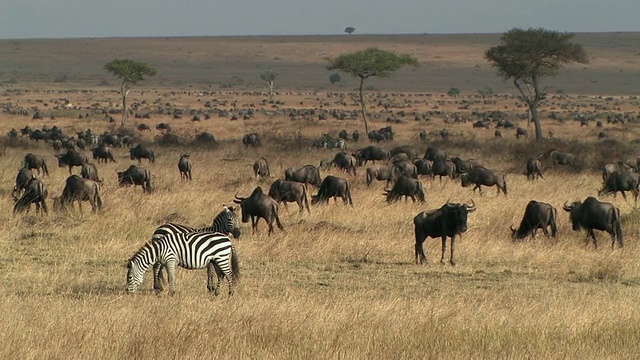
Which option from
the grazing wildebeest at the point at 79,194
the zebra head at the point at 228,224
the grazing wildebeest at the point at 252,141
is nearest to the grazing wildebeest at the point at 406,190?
the grazing wildebeest at the point at 79,194

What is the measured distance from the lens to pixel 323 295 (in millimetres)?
10766

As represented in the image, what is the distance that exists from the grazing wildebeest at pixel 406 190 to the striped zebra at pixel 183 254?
8882 millimetres

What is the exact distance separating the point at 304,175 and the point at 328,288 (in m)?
9.41

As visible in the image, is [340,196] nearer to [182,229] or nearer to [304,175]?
[304,175]

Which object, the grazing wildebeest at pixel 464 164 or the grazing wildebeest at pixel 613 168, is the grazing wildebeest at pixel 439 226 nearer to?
the grazing wildebeest at pixel 613 168

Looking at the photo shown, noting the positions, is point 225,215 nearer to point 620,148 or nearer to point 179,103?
point 620,148

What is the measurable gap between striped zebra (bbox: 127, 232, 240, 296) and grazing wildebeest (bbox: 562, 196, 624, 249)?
6435mm

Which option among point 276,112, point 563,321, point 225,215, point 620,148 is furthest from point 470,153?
point 276,112

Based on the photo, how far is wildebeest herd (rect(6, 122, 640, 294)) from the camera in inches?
410

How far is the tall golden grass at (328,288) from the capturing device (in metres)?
7.85

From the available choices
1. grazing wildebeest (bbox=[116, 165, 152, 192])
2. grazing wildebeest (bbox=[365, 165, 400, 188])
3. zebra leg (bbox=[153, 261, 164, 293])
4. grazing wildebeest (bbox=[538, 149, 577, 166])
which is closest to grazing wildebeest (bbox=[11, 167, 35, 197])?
grazing wildebeest (bbox=[116, 165, 152, 192])

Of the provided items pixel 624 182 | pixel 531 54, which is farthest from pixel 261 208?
pixel 531 54

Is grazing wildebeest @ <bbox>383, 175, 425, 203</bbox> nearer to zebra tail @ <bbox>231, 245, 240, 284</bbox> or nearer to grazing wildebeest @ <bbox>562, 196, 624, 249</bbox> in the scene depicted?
grazing wildebeest @ <bbox>562, 196, 624, 249</bbox>

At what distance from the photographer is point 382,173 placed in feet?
73.7
